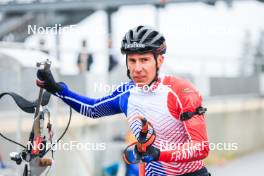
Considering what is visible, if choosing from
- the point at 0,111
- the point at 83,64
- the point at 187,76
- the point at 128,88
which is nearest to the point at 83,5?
the point at 187,76

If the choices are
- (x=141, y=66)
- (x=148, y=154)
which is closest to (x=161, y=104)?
(x=141, y=66)

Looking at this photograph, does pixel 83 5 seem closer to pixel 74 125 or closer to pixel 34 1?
pixel 34 1

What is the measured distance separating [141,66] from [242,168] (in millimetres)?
8506

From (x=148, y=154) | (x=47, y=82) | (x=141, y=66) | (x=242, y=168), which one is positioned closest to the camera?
(x=148, y=154)

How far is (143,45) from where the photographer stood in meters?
3.28

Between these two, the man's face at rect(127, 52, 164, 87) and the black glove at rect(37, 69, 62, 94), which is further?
the black glove at rect(37, 69, 62, 94)

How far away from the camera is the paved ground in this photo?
1066cm

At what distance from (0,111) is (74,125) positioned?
1.97 meters

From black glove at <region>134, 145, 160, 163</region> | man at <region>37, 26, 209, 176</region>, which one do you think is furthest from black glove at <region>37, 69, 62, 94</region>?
black glove at <region>134, 145, 160, 163</region>

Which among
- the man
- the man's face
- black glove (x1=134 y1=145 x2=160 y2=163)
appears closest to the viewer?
black glove (x1=134 y1=145 x2=160 y2=163)

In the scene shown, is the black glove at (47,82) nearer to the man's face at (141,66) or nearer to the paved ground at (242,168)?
the man's face at (141,66)

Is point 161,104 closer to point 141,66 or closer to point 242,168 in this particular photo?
point 141,66

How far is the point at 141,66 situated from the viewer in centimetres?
327

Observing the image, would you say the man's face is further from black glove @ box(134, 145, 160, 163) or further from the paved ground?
the paved ground
